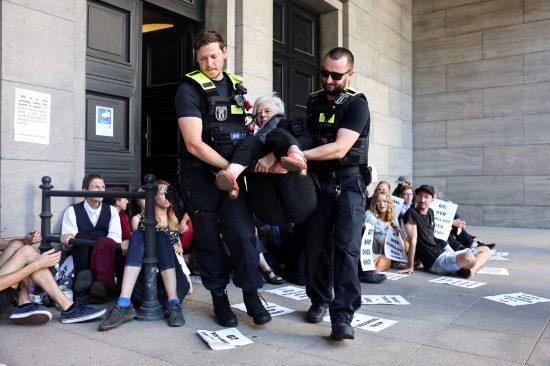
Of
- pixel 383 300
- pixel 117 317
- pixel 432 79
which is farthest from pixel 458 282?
pixel 432 79

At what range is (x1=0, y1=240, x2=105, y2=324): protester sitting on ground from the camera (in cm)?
374

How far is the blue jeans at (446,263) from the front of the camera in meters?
6.08

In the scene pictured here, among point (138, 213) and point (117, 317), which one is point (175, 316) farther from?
point (138, 213)

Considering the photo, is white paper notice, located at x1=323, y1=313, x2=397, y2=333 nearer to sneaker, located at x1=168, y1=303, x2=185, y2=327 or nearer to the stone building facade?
sneaker, located at x1=168, y1=303, x2=185, y2=327

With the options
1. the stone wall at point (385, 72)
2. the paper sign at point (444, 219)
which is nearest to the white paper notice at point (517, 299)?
the paper sign at point (444, 219)

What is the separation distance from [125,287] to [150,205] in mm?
679

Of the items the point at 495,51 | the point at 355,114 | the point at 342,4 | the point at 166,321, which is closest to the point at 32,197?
the point at 166,321

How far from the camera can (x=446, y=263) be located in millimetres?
6168

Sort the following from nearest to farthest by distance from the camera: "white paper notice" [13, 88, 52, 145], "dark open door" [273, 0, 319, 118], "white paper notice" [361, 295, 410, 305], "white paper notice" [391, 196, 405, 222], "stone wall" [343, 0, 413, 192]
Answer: "white paper notice" [361, 295, 410, 305] → "white paper notice" [13, 88, 52, 145] → "white paper notice" [391, 196, 405, 222] → "dark open door" [273, 0, 319, 118] → "stone wall" [343, 0, 413, 192]

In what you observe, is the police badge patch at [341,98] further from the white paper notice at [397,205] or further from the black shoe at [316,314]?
the white paper notice at [397,205]

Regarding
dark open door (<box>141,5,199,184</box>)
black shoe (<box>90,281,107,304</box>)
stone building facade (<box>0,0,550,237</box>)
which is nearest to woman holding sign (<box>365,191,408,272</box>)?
stone building facade (<box>0,0,550,237</box>)

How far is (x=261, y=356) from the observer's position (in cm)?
319

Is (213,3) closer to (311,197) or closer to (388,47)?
(311,197)

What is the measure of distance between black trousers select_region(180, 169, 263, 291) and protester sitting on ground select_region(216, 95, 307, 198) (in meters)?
0.37
